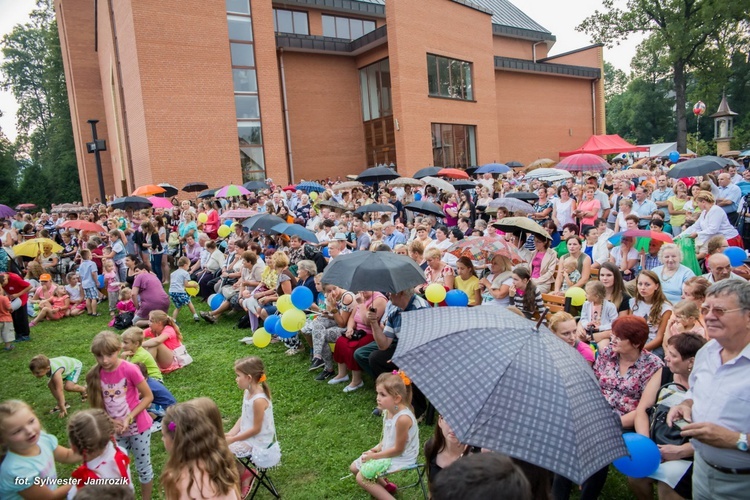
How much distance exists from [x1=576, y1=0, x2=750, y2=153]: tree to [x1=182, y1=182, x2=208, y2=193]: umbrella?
90.6 feet

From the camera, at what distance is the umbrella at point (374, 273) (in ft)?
17.8

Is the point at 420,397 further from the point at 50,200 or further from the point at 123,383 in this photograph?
the point at 50,200

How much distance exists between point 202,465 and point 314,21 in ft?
98.0

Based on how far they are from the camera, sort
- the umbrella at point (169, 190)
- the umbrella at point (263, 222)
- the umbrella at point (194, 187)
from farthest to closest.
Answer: the umbrella at point (194, 187), the umbrella at point (169, 190), the umbrella at point (263, 222)

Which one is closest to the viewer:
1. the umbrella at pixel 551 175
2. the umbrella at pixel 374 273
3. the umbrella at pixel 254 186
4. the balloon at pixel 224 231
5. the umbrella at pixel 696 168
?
the umbrella at pixel 374 273

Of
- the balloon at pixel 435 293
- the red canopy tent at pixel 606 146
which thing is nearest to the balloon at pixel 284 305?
the balloon at pixel 435 293

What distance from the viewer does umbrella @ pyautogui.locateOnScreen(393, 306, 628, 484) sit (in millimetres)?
2527

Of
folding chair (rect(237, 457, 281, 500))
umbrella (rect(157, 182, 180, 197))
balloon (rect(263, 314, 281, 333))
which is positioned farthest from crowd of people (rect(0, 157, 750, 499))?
umbrella (rect(157, 182, 180, 197))

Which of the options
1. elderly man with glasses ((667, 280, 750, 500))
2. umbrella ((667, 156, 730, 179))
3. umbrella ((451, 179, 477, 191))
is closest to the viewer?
elderly man with glasses ((667, 280, 750, 500))

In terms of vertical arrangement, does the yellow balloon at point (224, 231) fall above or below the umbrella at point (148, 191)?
below

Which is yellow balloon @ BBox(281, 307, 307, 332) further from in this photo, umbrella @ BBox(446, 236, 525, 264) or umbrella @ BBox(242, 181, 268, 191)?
umbrella @ BBox(242, 181, 268, 191)

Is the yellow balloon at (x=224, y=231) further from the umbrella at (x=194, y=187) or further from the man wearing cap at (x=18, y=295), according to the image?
the umbrella at (x=194, y=187)

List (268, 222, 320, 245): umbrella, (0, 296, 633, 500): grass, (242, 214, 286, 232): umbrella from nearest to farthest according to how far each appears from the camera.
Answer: (0, 296, 633, 500): grass → (268, 222, 320, 245): umbrella → (242, 214, 286, 232): umbrella

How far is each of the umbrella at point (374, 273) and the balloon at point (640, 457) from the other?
267 cm
